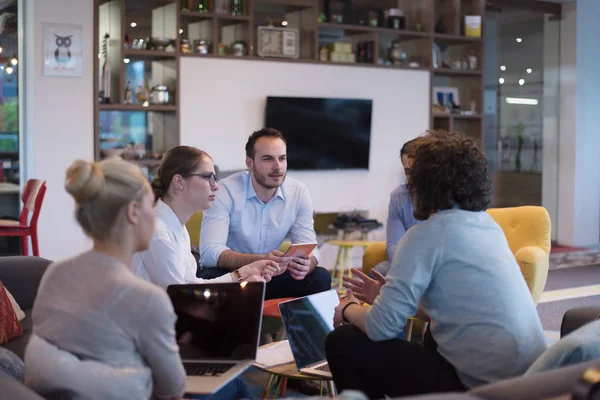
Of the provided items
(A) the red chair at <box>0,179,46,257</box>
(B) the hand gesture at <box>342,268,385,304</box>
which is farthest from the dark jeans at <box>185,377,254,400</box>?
(A) the red chair at <box>0,179,46,257</box>

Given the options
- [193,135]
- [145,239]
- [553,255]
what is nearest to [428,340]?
[145,239]

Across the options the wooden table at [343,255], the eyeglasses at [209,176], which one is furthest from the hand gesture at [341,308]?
the wooden table at [343,255]

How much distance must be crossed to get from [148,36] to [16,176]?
166 centimetres

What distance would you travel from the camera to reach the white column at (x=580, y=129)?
892 centimetres

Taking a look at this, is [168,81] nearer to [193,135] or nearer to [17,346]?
[193,135]

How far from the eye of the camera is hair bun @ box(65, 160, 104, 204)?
1.74m

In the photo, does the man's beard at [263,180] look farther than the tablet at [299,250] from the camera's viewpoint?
Yes

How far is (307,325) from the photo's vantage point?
288 cm

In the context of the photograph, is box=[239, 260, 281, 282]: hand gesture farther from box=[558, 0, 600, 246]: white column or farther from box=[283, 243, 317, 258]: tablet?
box=[558, 0, 600, 246]: white column

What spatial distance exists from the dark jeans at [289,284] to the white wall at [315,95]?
3.03m

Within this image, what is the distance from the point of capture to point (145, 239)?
183 cm

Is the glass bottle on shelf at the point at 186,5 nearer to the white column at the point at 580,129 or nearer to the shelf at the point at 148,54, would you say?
the shelf at the point at 148,54

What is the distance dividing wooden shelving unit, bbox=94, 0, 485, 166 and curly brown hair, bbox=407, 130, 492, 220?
15.3ft

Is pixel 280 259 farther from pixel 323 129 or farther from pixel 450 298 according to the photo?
pixel 323 129
